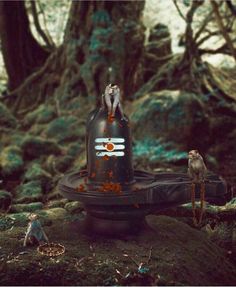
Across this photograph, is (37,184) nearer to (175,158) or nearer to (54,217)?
(54,217)

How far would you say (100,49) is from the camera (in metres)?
12.4

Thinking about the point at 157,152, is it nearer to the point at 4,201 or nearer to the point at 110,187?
the point at 4,201

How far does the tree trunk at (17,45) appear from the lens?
14.5 metres

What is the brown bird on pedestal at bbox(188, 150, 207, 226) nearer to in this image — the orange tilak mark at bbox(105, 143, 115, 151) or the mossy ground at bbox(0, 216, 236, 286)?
the mossy ground at bbox(0, 216, 236, 286)

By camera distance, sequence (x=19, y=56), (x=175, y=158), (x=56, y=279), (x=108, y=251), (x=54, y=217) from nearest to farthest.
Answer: (x=56, y=279), (x=108, y=251), (x=54, y=217), (x=175, y=158), (x=19, y=56)

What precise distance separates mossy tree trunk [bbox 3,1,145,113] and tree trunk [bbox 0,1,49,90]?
6.40 feet

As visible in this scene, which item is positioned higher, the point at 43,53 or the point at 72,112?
the point at 43,53

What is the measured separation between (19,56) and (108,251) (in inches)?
448

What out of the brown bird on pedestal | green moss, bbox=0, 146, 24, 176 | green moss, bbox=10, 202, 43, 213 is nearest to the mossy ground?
the brown bird on pedestal

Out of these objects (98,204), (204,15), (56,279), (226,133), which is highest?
(204,15)

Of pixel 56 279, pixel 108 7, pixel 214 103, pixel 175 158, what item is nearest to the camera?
pixel 56 279

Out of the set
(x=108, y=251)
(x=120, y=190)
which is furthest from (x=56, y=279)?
(x=120, y=190)

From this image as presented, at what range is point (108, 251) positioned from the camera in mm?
5441

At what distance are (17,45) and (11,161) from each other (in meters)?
5.83
